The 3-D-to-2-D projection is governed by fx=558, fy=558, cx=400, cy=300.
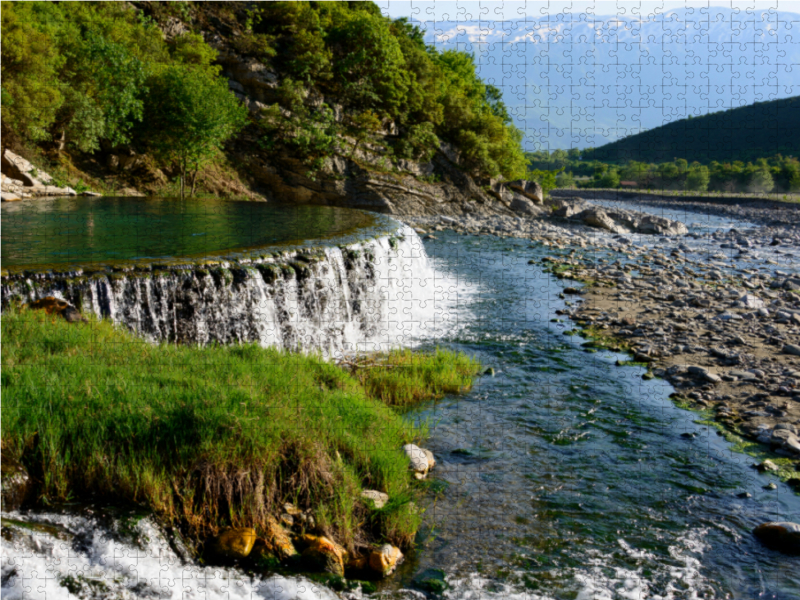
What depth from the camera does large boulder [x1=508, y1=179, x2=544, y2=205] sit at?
4666 cm

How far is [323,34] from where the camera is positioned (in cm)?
4266

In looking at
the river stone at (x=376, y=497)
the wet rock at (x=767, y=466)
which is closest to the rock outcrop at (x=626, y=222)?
the wet rock at (x=767, y=466)

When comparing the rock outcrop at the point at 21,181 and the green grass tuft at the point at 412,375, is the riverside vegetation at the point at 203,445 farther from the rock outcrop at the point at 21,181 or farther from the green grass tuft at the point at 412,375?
the rock outcrop at the point at 21,181

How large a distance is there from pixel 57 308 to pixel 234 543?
18.7ft

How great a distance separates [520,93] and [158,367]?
10.1m

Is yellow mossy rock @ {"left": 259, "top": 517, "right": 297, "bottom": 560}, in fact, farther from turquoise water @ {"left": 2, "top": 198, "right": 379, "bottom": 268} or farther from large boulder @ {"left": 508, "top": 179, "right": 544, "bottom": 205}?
large boulder @ {"left": 508, "top": 179, "right": 544, "bottom": 205}

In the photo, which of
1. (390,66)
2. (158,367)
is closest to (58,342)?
(158,367)

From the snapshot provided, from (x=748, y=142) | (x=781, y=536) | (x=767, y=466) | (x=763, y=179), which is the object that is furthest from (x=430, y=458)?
(x=763, y=179)

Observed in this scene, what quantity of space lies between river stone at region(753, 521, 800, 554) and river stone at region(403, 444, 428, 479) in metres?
3.48

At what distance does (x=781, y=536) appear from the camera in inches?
219

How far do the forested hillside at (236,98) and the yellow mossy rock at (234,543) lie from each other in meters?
22.7

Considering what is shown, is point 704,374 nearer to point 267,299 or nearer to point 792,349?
point 792,349

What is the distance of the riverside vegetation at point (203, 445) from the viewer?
15.1ft

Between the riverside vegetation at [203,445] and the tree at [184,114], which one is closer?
the riverside vegetation at [203,445]
